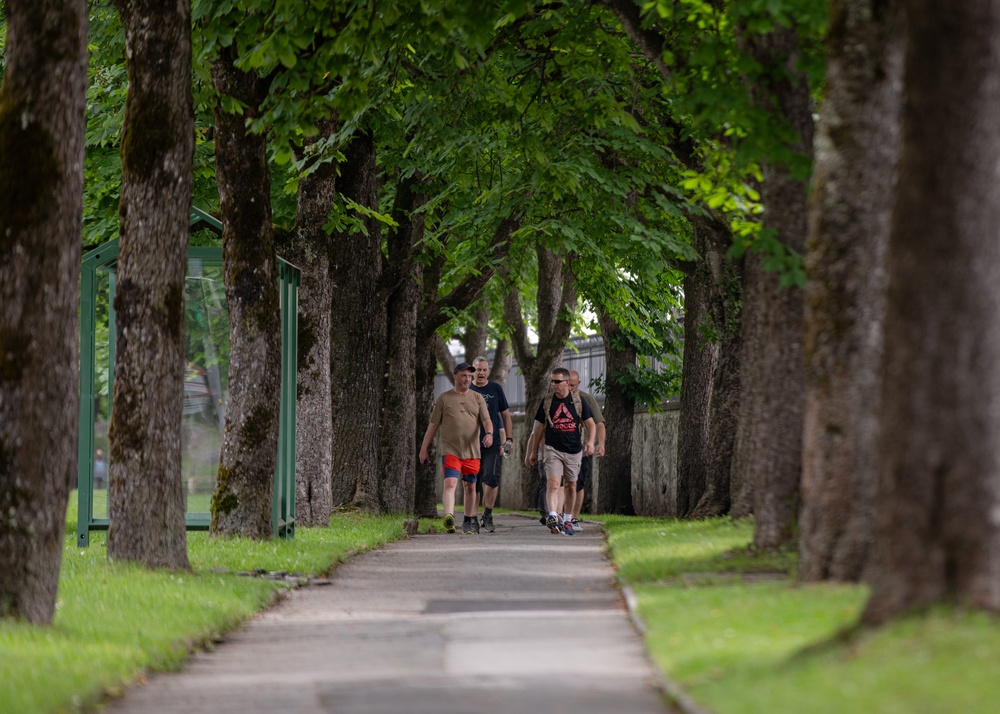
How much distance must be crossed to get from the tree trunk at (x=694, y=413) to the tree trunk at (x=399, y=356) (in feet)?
15.1

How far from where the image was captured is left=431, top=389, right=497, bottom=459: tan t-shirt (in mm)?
19750

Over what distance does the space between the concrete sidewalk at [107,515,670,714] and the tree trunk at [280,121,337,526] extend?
16.9ft

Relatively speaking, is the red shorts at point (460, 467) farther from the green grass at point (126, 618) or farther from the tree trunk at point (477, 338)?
the tree trunk at point (477, 338)

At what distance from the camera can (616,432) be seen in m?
30.2

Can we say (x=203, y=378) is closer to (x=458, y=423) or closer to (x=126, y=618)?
(x=458, y=423)

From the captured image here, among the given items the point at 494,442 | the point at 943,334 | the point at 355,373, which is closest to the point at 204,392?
the point at 494,442

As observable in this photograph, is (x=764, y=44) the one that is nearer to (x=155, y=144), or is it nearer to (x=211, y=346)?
(x=155, y=144)

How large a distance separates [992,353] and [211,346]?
11313mm

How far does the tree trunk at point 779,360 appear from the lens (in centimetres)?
1196

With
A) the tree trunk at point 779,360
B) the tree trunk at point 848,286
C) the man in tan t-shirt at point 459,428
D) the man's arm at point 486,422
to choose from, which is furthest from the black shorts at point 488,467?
the tree trunk at point 848,286

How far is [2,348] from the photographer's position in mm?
8852

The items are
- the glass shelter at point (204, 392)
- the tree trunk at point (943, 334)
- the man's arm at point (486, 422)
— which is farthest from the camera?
the man's arm at point (486, 422)

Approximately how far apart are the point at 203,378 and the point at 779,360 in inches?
276

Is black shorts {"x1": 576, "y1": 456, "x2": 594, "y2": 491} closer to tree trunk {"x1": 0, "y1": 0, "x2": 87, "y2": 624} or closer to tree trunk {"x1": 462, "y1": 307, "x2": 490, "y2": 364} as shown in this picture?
tree trunk {"x1": 0, "y1": 0, "x2": 87, "y2": 624}
